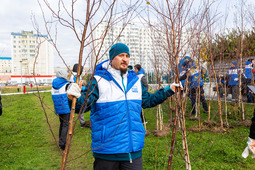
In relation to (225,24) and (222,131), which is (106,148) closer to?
(222,131)

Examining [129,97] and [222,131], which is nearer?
[129,97]

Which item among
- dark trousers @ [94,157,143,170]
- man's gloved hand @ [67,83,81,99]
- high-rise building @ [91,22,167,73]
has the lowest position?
dark trousers @ [94,157,143,170]

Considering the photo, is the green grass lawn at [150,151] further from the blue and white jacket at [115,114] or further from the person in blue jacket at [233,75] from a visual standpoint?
the person in blue jacket at [233,75]

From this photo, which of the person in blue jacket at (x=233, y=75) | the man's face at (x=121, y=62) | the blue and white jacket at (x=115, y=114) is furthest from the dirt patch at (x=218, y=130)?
the man's face at (x=121, y=62)

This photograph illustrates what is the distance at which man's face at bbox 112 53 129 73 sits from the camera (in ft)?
7.15

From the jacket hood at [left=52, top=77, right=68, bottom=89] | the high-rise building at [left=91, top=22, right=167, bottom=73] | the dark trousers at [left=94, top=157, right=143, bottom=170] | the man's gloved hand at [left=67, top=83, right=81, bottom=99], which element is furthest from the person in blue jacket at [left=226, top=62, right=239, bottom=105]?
the man's gloved hand at [left=67, top=83, right=81, bottom=99]

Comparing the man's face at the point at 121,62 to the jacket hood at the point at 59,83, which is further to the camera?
the jacket hood at the point at 59,83

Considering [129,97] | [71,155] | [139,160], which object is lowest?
[71,155]

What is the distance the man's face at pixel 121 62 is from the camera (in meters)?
2.18

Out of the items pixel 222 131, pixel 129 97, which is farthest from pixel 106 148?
pixel 222 131

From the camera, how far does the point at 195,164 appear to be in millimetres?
3684

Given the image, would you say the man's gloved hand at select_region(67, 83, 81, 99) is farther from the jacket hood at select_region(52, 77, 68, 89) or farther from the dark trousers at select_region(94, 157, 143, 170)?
the jacket hood at select_region(52, 77, 68, 89)

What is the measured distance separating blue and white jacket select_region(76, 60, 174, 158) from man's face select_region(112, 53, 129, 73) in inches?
2.2

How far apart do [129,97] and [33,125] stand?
692 cm
